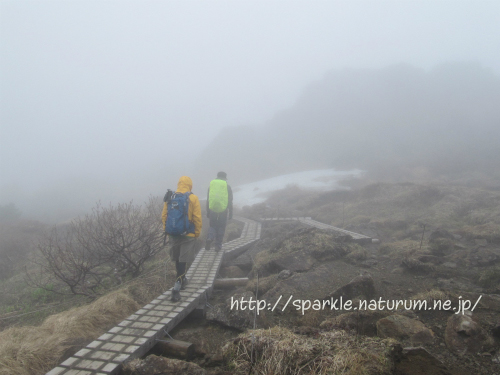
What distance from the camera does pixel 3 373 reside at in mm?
3633

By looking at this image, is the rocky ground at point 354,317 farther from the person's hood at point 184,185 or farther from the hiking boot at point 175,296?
the person's hood at point 184,185

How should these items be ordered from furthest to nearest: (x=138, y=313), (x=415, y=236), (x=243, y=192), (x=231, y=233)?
(x=243, y=192)
(x=231, y=233)
(x=415, y=236)
(x=138, y=313)

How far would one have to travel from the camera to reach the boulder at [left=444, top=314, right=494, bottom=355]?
3168mm

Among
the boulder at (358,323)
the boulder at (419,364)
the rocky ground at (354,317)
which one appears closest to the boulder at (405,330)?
the rocky ground at (354,317)

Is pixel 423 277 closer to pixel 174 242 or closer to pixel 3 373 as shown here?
pixel 174 242

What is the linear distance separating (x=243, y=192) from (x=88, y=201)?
45673mm

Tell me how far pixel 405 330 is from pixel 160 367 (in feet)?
8.77

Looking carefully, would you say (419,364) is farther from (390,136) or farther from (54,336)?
(390,136)

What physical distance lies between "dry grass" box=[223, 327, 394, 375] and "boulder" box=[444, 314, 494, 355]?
70cm

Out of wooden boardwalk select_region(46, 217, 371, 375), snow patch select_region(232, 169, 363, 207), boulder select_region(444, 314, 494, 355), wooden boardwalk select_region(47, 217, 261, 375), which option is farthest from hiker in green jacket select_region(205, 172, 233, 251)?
snow patch select_region(232, 169, 363, 207)

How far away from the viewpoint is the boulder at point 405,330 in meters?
3.41

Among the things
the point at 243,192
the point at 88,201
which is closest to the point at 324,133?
the point at 243,192

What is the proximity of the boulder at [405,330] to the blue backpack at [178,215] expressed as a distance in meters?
3.35

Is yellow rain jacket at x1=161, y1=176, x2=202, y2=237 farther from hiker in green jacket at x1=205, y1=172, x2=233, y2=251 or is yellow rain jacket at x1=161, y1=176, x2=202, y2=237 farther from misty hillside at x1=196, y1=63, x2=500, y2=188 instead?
misty hillside at x1=196, y1=63, x2=500, y2=188
